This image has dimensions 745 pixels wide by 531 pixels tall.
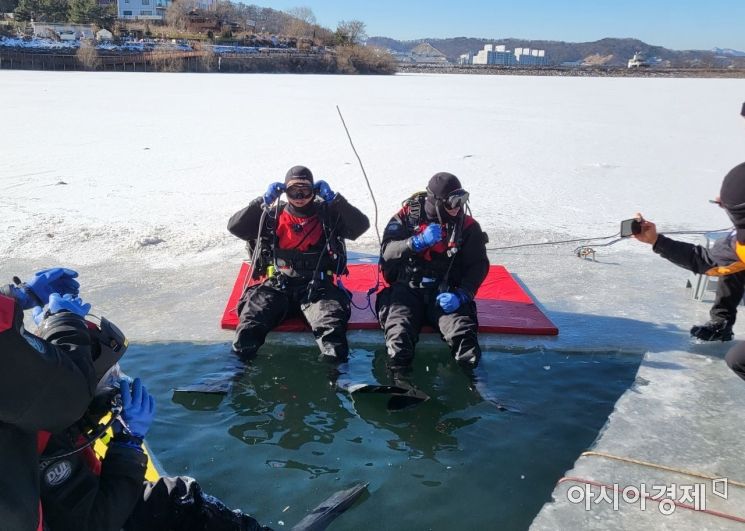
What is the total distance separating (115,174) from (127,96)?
443 inches

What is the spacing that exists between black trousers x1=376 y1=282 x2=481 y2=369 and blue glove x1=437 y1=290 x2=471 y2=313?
33mm

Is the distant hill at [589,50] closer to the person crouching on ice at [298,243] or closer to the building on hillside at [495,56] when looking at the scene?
the building on hillside at [495,56]

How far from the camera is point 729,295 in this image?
12.7 ft

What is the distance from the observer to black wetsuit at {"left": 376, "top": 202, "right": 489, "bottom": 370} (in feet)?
12.4

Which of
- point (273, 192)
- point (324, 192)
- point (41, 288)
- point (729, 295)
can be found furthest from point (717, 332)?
point (41, 288)

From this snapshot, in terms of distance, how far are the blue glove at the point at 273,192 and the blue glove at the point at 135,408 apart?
2.17 metres

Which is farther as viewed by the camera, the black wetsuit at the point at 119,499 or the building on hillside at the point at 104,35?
the building on hillside at the point at 104,35

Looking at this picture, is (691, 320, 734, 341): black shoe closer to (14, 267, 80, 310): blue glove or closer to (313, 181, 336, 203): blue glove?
(313, 181, 336, 203): blue glove

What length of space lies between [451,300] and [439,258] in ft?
1.31

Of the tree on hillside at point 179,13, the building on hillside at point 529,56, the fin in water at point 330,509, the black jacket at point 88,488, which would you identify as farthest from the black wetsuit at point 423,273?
the building on hillside at point 529,56

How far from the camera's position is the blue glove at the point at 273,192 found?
13.0 ft

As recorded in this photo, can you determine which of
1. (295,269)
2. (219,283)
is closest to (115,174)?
(219,283)

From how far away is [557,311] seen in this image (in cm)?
441

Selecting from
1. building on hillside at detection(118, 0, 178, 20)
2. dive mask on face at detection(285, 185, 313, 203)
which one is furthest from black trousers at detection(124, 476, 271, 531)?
building on hillside at detection(118, 0, 178, 20)
